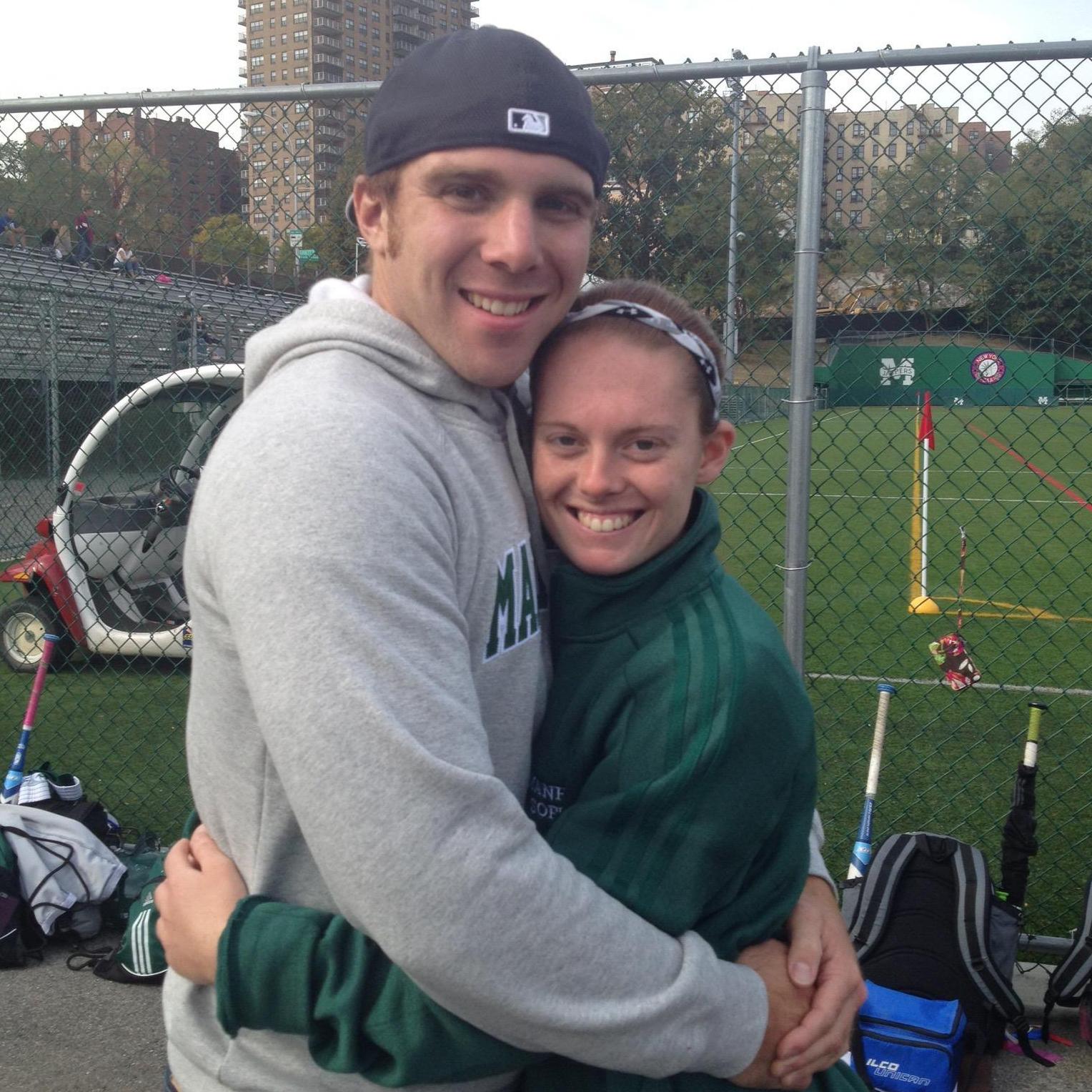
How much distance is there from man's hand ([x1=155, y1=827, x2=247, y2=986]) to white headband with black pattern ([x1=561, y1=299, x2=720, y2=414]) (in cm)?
81

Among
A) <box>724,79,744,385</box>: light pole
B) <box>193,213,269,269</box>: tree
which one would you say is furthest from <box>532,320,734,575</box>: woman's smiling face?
<box>193,213,269,269</box>: tree

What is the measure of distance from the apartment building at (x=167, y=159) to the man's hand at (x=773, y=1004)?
3.47m

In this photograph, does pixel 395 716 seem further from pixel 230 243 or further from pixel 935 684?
pixel 935 684

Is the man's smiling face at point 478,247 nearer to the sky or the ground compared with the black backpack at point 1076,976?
nearer to the sky

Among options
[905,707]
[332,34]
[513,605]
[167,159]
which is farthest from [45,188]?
[332,34]

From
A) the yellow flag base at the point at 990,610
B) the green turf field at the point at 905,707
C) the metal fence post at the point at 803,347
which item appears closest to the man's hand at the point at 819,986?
the metal fence post at the point at 803,347

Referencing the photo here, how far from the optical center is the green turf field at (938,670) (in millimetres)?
5184

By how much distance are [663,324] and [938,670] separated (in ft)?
23.7

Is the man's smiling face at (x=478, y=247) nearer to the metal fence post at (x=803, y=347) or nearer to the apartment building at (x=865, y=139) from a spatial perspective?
the metal fence post at (x=803, y=347)

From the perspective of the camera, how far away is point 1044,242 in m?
3.62

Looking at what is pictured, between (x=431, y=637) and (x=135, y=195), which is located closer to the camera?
(x=431, y=637)

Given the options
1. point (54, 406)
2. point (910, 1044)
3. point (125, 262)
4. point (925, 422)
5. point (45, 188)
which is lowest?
point (910, 1044)

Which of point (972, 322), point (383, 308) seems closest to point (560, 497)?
point (383, 308)

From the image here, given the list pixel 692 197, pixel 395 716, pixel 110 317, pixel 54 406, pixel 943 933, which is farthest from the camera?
pixel 54 406
